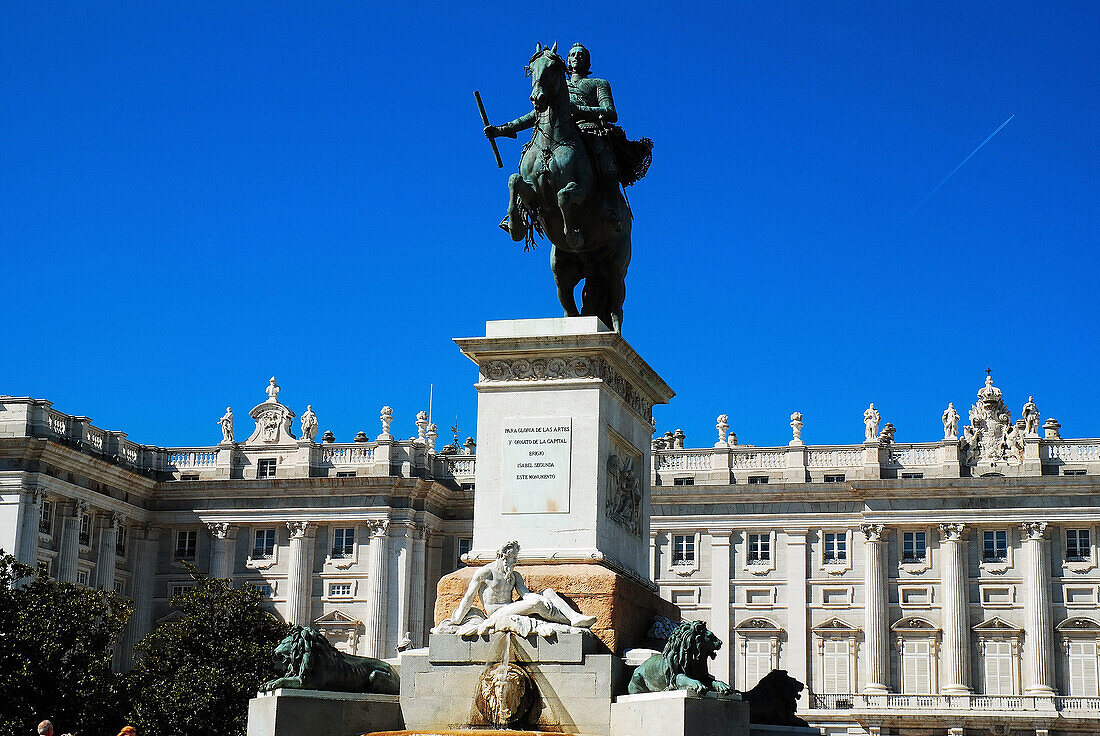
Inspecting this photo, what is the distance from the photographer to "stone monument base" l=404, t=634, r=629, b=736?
42.4 ft

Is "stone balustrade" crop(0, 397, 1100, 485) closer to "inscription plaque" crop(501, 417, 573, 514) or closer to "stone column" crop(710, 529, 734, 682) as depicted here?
"stone column" crop(710, 529, 734, 682)

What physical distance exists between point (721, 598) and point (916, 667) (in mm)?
8948

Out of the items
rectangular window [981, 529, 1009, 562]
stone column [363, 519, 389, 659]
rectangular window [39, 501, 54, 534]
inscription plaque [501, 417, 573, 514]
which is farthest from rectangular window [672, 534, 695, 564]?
inscription plaque [501, 417, 573, 514]

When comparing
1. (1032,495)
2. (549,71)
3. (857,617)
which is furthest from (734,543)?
(549,71)

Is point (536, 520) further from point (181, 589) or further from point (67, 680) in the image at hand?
point (181, 589)

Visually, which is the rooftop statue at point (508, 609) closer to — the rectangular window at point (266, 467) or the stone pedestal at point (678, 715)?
the stone pedestal at point (678, 715)

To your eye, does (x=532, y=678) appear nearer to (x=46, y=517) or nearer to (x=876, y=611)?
(x=46, y=517)

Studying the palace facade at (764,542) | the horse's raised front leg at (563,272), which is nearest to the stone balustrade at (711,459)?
the palace facade at (764,542)

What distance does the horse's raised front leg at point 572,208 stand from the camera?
14.9 m

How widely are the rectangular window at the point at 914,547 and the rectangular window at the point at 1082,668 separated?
283 inches

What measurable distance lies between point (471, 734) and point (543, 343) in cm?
354

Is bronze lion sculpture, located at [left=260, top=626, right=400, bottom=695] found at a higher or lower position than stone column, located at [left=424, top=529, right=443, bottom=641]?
lower

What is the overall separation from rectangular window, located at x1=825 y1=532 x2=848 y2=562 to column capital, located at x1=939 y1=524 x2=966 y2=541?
4.25 meters

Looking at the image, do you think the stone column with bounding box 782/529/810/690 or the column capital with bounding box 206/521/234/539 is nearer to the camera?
the stone column with bounding box 782/529/810/690
